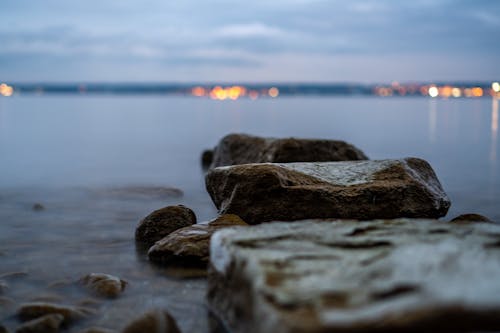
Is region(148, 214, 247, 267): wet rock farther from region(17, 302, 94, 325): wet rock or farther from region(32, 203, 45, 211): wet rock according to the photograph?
region(32, 203, 45, 211): wet rock

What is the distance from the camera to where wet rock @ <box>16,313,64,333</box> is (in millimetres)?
2906

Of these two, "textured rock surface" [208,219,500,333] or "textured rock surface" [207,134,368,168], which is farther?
"textured rock surface" [207,134,368,168]

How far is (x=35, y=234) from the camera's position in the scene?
5.26m

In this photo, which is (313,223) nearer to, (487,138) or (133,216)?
(133,216)

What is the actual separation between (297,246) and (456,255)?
770 millimetres

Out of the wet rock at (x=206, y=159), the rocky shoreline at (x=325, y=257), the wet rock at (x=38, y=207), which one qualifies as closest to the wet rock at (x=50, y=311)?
the rocky shoreline at (x=325, y=257)

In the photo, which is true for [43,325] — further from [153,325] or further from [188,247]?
[188,247]

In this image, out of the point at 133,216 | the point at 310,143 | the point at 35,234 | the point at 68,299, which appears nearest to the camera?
the point at 68,299

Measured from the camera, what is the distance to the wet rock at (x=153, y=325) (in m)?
2.70

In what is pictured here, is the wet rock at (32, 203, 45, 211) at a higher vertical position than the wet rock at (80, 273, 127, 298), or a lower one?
lower

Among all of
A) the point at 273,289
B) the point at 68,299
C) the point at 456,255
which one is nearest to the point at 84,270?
the point at 68,299

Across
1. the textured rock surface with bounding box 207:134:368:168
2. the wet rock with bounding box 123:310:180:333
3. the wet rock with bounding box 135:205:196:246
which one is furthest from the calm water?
the textured rock surface with bounding box 207:134:368:168

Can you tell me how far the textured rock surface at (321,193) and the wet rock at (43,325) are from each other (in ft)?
6.32

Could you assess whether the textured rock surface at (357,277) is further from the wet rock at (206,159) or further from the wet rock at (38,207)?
the wet rock at (206,159)
